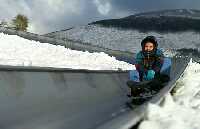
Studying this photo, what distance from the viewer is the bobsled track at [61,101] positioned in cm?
653

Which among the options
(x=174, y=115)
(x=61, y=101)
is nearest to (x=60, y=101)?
(x=61, y=101)

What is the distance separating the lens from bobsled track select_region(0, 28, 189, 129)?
653cm

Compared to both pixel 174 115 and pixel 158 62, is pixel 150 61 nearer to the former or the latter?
pixel 158 62

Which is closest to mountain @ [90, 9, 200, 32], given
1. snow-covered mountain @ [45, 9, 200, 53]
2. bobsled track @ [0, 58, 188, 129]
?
snow-covered mountain @ [45, 9, 200, 53]

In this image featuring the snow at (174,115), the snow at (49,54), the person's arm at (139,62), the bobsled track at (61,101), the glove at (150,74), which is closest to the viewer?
the snow at (174,115)

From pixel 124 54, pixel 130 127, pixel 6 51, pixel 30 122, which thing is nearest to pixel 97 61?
pixel 6 51

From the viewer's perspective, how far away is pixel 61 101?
8.91 metres

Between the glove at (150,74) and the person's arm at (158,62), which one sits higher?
the person's arm at (158,62)

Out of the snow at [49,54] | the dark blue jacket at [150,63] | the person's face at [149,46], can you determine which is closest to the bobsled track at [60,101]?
the dark blue jacket at [150,63]

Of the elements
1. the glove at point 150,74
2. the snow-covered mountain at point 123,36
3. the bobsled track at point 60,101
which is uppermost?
the snow-covered mountain at point 123,36

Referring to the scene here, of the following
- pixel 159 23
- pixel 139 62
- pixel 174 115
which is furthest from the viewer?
pixel 159 23

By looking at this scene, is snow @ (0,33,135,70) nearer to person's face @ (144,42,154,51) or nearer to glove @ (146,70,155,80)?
person's face @ (144,42,154,51)

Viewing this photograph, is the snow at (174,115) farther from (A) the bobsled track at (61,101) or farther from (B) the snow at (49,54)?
(B) the snow at (49,54)

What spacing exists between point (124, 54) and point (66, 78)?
18.0m
